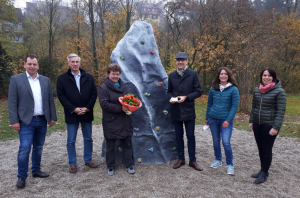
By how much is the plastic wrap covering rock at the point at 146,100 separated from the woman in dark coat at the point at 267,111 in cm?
161

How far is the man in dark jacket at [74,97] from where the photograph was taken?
3.66m

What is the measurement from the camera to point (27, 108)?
328cm

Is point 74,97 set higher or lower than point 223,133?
higher

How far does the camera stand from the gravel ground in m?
3.18

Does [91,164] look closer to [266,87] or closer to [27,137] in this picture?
[27,137]

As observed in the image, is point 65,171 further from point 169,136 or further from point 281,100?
point 281,100

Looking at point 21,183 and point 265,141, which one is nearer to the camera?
point 21,183

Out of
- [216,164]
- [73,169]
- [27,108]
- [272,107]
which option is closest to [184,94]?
[272,107]

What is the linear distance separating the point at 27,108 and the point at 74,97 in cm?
72

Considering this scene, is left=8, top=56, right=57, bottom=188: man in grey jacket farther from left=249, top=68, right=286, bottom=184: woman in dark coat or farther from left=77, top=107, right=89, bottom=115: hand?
left=249, top=68, right=286, bottom=184: woman in dark coat

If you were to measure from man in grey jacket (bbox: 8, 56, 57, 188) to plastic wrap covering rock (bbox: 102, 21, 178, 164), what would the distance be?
54.8 inches

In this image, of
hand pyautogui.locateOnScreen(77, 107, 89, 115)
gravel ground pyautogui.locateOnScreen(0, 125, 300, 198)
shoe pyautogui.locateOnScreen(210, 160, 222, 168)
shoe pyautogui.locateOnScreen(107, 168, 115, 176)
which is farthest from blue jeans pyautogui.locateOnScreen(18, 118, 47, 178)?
shoe pyautogui.locateOnScreen(210, 160, 222, 168)

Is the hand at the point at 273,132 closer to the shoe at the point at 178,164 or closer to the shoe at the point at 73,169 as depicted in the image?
the shoe at the point at 178,164

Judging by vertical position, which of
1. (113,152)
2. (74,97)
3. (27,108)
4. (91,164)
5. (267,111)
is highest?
(74,97)
